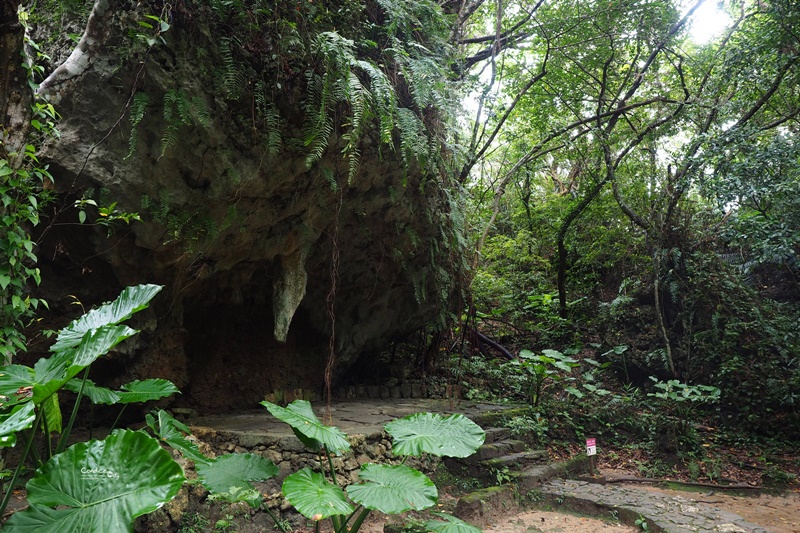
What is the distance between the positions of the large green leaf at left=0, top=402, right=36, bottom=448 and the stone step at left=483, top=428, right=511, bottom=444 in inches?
178

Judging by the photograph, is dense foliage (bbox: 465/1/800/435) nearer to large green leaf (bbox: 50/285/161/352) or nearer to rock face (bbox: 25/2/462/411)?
rock face (bbox: 25/2/462/411)

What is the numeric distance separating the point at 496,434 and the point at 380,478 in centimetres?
344

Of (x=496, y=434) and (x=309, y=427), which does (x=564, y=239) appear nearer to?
(x=496, y=434)

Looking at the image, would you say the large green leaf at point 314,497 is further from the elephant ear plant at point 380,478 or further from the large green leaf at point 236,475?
the large green leaf at point 236,475

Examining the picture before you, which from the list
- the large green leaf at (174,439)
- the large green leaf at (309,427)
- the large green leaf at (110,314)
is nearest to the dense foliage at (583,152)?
the large green leaf at (110,314)

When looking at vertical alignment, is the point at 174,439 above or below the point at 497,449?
above

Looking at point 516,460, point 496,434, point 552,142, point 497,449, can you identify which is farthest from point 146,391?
point 552,142

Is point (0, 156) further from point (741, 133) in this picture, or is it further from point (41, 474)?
point (741, 133)

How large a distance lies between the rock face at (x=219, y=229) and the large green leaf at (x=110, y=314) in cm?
129

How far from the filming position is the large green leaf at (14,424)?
1.48m

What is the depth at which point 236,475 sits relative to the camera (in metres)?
2.39

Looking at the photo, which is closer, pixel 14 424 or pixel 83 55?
pixel 14 424

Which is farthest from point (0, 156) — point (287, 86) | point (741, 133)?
point (741, 133)

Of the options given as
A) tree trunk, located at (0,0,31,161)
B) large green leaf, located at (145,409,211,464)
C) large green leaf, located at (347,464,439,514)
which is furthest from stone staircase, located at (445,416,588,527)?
tree trunk, located at (0,0,31,161)
